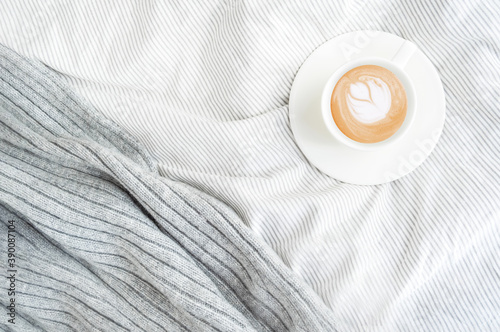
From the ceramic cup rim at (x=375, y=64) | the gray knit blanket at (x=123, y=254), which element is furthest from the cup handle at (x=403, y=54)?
the gray knit blanket at (x=123, y=254)

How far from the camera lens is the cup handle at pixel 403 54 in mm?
637

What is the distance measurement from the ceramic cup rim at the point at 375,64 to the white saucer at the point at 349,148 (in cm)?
4

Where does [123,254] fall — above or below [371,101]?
below

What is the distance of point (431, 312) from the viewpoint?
65 centimetres

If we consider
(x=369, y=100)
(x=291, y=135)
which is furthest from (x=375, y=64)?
(x=291, y=135)

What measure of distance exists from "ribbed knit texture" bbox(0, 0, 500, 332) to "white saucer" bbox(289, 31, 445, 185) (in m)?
0.02

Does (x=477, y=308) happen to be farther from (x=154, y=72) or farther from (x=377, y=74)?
(x=154, y=72)

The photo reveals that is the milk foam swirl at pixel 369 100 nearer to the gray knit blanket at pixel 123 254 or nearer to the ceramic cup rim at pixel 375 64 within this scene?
the ceramic cup rim at pixel 375 64

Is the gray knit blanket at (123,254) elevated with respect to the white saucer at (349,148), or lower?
lower

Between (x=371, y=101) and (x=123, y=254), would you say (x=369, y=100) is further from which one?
(x=123, y=254)

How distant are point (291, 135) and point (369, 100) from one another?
140mm

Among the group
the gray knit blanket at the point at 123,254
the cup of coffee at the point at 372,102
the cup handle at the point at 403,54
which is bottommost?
the gray knit blanket at the point at 123,254

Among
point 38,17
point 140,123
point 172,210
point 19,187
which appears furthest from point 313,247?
point 38,17

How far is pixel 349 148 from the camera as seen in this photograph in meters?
0.66
